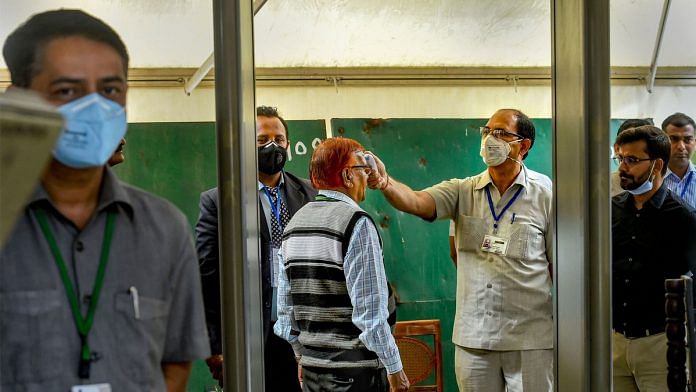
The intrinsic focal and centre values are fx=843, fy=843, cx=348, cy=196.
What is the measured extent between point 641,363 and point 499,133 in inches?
33.1

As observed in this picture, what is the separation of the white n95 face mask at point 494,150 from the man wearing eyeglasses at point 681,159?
1.72ft

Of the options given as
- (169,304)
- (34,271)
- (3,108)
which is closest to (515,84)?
(169,304)

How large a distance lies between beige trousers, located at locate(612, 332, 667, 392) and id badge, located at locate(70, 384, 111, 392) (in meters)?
1.40

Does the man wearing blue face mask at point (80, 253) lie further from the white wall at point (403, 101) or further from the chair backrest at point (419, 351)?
the chair backrest at point (419, 351)

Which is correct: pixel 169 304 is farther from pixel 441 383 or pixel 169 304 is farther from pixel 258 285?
pixel 441 383

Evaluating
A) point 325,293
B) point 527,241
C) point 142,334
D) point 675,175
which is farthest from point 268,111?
point 675,175

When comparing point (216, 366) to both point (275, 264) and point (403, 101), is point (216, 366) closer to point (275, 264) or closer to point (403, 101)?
point (275, 264)

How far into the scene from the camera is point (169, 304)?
1767mm

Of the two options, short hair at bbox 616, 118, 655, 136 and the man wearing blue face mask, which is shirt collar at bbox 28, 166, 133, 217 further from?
short hair at bbox 616, 118, 655, 136

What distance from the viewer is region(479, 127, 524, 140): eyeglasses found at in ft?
8.89

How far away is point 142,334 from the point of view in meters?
1.70

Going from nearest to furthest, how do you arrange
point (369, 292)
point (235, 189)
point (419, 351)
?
point (235, 189) < point (369, 292) < point (419, 351)

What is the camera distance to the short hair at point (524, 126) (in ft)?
8.79

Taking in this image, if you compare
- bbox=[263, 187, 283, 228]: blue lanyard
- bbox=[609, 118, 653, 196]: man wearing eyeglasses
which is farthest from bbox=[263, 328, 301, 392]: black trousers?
bbox=[609, 118, 653, 196]: man wearing eyeglasses
